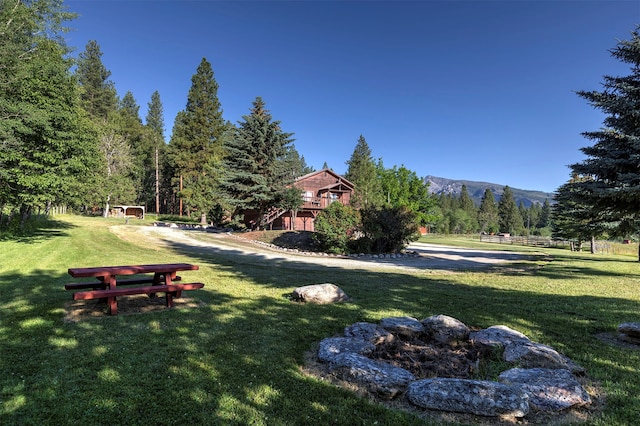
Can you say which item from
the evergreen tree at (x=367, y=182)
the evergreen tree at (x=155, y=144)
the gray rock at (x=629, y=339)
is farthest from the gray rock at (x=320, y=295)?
the evergreen tree at (x=155, y=144)

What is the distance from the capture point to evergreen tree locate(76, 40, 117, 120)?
48750mm

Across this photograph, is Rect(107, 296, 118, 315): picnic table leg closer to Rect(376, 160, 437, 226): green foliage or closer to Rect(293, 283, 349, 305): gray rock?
Rect(293, 283, 349, 305): gray rock

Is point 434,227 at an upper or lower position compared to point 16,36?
lower

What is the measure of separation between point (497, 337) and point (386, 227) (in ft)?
47.3

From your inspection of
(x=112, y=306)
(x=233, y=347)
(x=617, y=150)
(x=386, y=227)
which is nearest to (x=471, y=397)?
(x=233, y=347)

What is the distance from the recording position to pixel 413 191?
48938mm

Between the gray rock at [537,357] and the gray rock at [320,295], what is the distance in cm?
353

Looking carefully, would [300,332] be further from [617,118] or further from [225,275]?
[617,118]

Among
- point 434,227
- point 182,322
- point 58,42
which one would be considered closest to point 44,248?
point 182,322

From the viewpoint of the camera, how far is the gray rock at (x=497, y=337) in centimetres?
452

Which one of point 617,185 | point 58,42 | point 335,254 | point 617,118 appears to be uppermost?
point 58,42

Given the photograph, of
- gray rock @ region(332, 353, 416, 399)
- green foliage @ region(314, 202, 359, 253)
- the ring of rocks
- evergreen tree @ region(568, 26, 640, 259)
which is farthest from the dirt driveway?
gray rock @ region(332, 353, 416, 399)

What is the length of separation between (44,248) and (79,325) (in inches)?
390

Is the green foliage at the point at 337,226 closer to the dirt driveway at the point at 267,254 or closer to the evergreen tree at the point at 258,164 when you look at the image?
the dirt driveway at the point at 267,254
